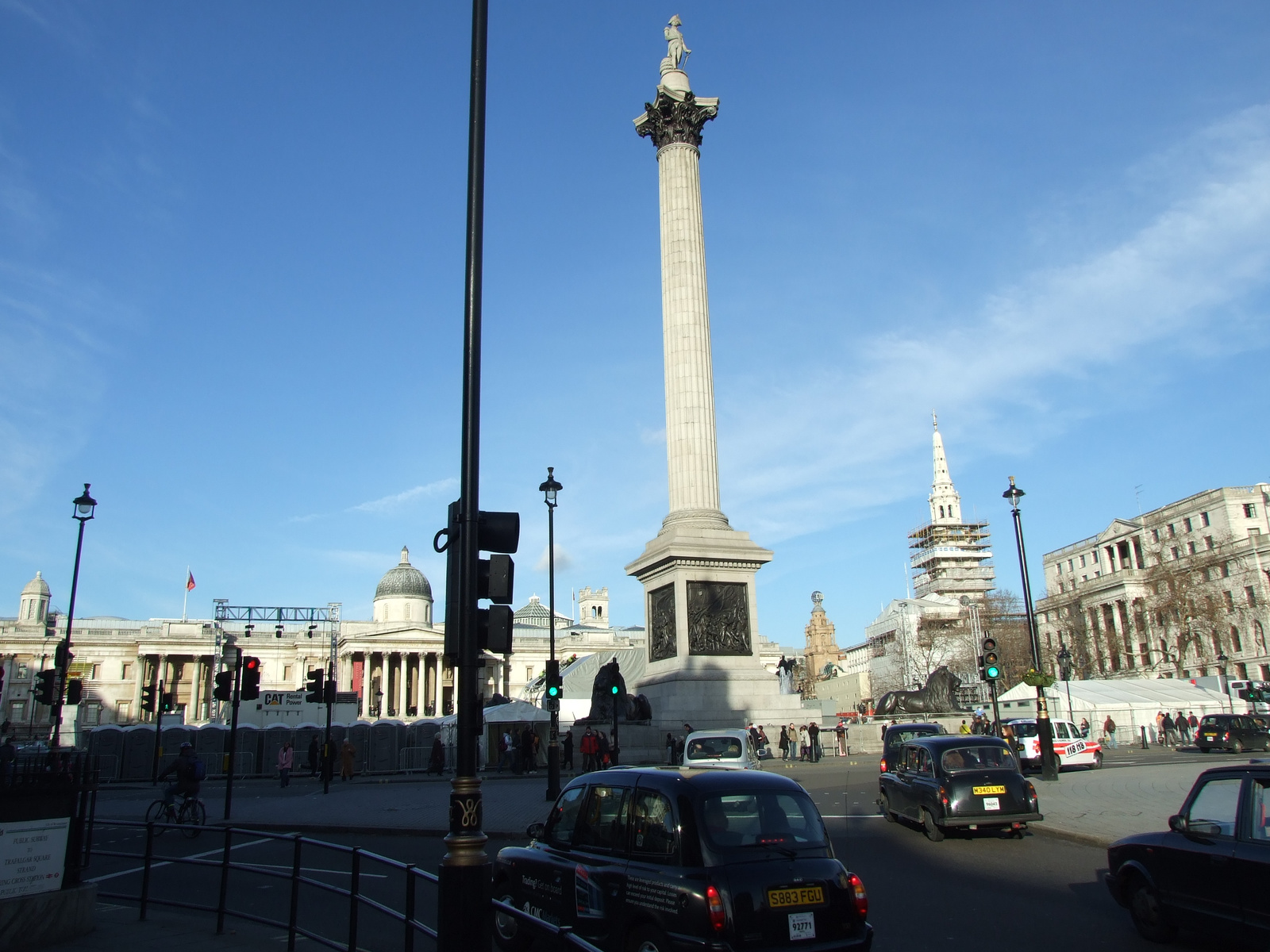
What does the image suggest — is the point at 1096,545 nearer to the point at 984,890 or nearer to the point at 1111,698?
the point at 1111,698

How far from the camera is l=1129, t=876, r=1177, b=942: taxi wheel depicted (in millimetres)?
9289

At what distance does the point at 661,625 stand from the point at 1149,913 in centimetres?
2972

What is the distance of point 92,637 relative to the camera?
376 feet

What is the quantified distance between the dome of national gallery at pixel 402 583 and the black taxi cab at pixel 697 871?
124 m

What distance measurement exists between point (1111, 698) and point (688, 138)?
121ft

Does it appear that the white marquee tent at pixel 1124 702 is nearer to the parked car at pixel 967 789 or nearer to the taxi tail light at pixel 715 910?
the parked car at pixel 967 789

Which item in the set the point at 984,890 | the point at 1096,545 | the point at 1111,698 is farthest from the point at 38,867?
the point at 1096,545

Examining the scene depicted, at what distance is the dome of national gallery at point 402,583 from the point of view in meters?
129

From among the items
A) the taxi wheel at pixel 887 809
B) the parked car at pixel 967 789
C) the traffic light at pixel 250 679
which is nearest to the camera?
the parked car at pixel 967 789

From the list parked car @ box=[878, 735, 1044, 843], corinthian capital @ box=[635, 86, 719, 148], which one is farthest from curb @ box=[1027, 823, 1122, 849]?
corinthian capital @ box=[635, 86, 719, 148]

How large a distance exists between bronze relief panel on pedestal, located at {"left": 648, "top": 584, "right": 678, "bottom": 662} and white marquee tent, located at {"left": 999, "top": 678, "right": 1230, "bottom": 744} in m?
23.5

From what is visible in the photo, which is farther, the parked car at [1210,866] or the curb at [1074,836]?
the curb at [1074,836]

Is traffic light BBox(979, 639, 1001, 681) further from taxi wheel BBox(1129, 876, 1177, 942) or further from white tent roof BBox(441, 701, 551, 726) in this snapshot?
white tent roof BBox(441, 701, 551, 726)

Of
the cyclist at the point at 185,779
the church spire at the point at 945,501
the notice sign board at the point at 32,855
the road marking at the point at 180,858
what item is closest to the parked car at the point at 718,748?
the road marking at the point at 180,858
